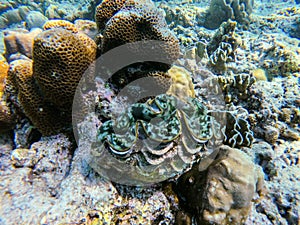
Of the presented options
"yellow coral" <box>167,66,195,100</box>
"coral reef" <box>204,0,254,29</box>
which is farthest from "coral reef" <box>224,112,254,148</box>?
"coral reef" <box>204,0,254,29</box>

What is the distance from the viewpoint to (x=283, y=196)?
7.43 feet

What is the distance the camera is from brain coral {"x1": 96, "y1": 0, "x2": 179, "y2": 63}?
2.35 meters

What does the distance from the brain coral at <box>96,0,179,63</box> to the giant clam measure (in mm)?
1070

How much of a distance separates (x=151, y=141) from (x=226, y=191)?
868 millimetres

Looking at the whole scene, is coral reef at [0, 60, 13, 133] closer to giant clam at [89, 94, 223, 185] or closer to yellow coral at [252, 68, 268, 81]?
giant clam at [89, 94, 223, 185]

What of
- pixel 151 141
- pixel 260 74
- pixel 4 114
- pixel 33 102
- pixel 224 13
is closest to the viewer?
pixel 151 141

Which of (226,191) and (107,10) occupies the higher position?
(107,10)

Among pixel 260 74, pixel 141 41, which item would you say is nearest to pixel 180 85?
pixel 141 41

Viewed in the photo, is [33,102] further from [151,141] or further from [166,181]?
[166,181]

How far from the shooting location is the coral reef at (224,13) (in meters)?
7.85

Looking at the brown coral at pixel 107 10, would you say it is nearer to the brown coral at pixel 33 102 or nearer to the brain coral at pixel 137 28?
the brain coral at pixel 137 28

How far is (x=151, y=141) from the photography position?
5.42ft

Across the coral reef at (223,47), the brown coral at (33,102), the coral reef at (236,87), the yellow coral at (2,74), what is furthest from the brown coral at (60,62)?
the coral reef at (223,47)

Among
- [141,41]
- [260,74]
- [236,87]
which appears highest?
[141,41]
